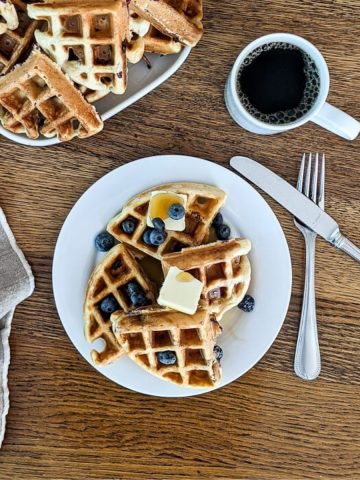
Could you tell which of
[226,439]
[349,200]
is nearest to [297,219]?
[349,200]

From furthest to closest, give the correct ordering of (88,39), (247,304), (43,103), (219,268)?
1. (247,304)
2. (219,268)
3. (43,103)
4. (88,39)

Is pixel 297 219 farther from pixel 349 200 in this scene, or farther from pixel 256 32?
pixel 256 32

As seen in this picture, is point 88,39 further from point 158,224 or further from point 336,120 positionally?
point 336,120

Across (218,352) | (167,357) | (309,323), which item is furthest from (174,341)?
(309,323)

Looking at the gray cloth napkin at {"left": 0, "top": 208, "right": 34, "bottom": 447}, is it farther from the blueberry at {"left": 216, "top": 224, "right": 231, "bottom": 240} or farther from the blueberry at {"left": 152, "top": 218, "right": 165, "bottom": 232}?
the blueberry at {"left": 216, "top": 224, "right": 231, "bottom": 240}

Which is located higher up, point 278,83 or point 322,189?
point 278,83

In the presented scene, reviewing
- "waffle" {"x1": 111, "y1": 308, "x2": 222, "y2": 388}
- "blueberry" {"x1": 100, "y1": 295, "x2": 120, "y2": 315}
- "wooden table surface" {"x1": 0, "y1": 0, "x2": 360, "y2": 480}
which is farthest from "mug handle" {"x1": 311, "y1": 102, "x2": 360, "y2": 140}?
"blueberry" {"x1": 100, "y1": 295, "x2": 120, "y2": 315}

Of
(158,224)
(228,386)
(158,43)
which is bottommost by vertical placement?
(228,386)
